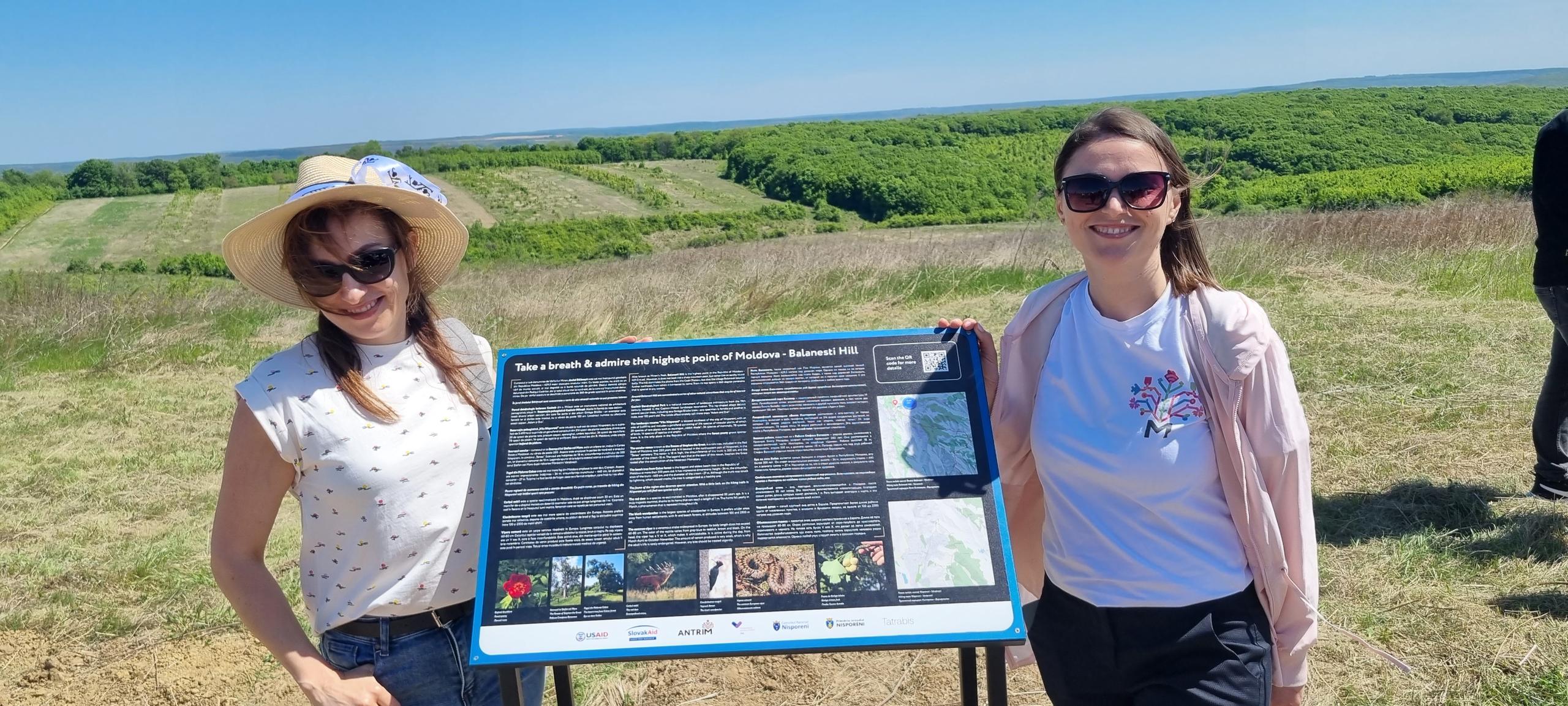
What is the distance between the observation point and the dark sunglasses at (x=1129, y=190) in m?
1.92

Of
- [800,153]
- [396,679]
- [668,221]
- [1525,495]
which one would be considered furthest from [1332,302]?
[800,153]

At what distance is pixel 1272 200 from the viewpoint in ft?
109

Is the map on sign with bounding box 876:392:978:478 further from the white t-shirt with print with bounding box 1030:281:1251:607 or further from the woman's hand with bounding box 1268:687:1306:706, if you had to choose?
the woman's hand with bounding box 1268:687:1306:706

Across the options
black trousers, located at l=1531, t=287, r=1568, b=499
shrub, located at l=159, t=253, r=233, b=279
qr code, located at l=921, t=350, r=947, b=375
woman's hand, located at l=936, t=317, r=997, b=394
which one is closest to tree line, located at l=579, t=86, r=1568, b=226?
black trousers, located at l=1531, t=287, r=1568, b=499

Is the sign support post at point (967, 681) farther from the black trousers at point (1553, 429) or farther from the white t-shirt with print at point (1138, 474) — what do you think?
the black trousers at point (1553, 429)

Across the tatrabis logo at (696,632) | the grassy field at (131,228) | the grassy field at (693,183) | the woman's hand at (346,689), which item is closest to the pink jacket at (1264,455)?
the tatrabis logo at (696,632)

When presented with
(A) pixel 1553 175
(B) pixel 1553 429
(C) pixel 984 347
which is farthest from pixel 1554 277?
(C) pixel 984 347

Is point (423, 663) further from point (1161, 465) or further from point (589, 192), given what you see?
point (589, 192)

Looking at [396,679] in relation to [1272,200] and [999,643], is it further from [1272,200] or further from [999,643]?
[1272,200]

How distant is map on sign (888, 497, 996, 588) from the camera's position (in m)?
1.92

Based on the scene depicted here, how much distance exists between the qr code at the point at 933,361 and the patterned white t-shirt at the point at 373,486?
1.10 meters

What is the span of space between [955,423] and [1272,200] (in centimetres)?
3613

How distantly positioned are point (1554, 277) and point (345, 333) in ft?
16.1

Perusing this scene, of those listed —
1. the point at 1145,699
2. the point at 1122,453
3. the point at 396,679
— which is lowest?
the point at 1145,699
